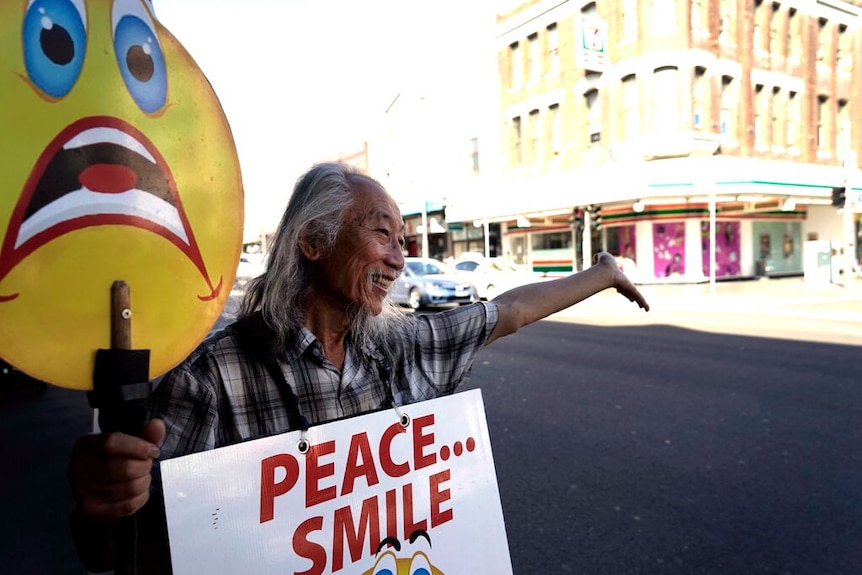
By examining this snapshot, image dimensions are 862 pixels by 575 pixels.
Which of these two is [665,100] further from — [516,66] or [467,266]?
[467,266]

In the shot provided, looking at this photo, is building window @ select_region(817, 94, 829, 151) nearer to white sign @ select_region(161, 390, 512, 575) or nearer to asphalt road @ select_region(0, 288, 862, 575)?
asphalt road @ select_region(0, 288, 862, 575)

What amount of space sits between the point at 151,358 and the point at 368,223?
79 centimetres

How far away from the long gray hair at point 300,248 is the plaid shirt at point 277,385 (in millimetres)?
75

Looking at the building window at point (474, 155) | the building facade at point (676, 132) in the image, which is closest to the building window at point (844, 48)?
the building facade at point (676, 132)

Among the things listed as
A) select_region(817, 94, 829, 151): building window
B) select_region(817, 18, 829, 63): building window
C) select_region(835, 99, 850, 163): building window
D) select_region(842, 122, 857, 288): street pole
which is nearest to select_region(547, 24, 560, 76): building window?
select_region(842, 122, 857, 288): street pole

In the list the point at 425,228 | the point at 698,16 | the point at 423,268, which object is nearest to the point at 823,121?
the point at 698,16

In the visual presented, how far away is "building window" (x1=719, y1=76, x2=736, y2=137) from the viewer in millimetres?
23688

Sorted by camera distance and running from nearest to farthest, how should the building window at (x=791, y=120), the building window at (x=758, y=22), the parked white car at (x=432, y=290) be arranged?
the parked white car at (x=432, y=290)
the building window at (x=758, y=22)
the building window at (x=791, y=120)

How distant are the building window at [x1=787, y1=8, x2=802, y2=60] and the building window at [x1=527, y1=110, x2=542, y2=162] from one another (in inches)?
437

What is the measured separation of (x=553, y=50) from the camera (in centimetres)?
2706

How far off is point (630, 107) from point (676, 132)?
2197 millimetres

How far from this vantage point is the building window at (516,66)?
2884 centimetres

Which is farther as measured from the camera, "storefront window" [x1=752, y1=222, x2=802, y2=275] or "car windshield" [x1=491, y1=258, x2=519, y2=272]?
"storefront window" [x1=752, y1=222, x2=802, y2=275]

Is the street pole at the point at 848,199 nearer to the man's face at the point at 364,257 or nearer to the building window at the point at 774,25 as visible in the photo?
the building window at the point at 774,25
